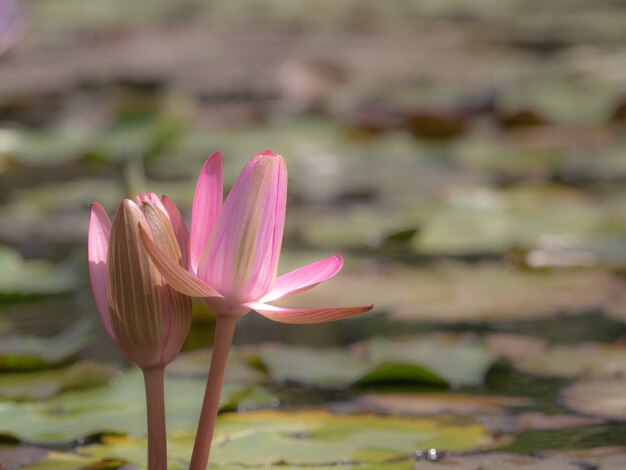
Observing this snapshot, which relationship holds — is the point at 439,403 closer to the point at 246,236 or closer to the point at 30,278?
the point at 246,236

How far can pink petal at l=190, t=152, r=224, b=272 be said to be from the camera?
0.67m

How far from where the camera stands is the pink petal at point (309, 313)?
24.6 inches

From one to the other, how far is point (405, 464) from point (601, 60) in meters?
2.48

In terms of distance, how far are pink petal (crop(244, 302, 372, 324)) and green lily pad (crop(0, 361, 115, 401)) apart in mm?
485

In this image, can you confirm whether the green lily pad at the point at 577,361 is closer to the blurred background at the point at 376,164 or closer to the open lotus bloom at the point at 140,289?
the blurred background at the point at 376,164

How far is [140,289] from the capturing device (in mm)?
646

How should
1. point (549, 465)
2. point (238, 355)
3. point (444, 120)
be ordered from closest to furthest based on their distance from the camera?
point (549, 465)
point (238, 355)
point (444, 120)

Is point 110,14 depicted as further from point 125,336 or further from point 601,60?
point 125,336

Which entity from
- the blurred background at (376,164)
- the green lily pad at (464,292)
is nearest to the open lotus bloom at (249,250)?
the blurred background at (376,164)

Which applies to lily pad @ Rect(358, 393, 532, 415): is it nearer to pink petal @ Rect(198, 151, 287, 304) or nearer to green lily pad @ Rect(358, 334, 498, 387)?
green lily pad @ Rect(358, 334, 498, 387)

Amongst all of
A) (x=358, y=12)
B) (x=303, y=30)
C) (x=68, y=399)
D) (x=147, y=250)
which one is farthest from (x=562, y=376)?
(x=358, y=12)

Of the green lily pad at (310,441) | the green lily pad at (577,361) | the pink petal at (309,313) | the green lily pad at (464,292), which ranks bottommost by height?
the green lily pad at (310,441)

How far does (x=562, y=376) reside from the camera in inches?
44.4

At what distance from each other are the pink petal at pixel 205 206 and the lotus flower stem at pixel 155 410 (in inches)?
2.8
